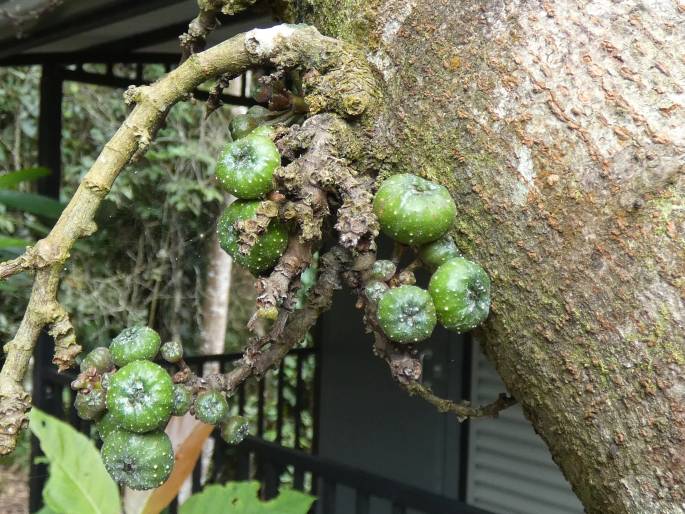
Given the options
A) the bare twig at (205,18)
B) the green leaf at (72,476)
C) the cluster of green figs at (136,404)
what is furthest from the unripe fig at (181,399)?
the green leaf at (72,476)

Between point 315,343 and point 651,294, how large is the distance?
404 centimetres

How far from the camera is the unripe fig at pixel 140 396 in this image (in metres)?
0.85

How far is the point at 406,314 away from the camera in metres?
0.84

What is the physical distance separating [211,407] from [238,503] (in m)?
1.42

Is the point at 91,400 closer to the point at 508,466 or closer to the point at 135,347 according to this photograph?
the point at 135,347

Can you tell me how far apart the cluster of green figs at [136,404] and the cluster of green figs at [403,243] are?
0.18m

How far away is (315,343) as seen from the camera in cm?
468

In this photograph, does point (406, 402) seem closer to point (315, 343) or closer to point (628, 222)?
point (315, 343)

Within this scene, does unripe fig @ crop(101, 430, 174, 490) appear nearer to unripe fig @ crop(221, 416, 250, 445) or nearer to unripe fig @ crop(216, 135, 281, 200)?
unripe fig @ crop(221, 416, 250, 445)

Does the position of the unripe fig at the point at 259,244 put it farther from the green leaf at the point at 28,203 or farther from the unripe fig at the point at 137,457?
the green leaf at the point at 28,203

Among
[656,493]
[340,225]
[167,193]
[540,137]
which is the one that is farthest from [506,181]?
[167,193]

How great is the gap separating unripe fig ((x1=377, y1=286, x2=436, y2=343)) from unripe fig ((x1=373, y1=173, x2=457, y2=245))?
0.07 m

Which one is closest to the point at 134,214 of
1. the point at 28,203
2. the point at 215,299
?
the point at 215,299

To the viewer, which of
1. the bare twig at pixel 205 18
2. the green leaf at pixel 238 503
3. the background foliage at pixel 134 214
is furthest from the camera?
the background foliage at pixel 134 214
